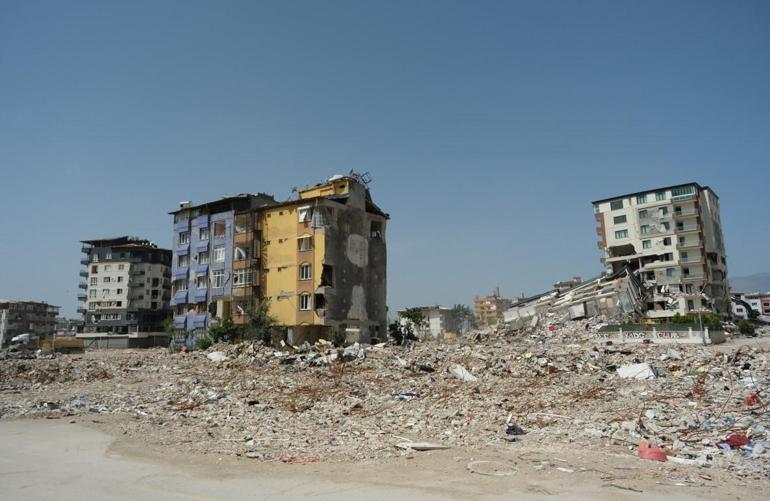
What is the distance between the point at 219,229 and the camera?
4728cm

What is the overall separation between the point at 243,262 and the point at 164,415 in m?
30.4

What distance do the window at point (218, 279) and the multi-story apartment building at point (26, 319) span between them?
190 ft

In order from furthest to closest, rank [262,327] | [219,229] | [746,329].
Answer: [746,329] < [219,229] < [262,327]

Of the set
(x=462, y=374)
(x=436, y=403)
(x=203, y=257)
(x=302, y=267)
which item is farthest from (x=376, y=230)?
(x=436, y=403)

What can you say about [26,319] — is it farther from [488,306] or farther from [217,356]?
[488,306]

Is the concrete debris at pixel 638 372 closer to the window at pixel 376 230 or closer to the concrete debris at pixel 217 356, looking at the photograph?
the concrete debris at pixel 217 356

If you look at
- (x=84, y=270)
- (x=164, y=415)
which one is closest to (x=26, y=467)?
(x=164, y=415)

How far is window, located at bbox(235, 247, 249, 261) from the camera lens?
1747 inches

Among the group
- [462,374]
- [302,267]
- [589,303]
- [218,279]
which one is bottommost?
[462,374]

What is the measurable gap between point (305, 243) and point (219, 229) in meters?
11.5

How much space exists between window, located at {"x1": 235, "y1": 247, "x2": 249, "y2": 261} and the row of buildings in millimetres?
125

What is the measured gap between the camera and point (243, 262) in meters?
44.1

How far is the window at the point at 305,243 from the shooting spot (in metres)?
40.4

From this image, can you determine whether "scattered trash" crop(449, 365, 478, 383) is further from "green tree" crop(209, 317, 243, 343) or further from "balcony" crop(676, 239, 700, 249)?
"balcony" crop(676, 239, 700, 249)
